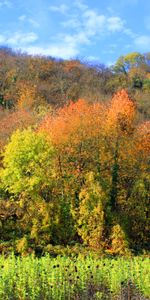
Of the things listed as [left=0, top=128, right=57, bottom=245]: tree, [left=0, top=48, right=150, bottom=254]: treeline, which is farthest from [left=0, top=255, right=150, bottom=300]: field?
[left=0, top=128, right=57, bottom=245]: tree

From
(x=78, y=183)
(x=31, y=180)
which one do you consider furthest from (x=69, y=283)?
(x=78, y=183)

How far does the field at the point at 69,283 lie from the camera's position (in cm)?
822

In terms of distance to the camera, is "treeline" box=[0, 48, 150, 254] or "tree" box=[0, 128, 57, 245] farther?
"treeline" box=[0, 48, 150, 254]

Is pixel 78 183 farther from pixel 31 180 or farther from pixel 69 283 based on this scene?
pixel 69 283

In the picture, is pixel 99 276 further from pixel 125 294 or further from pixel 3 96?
pixel 3 96

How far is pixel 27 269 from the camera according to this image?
9.16 metres

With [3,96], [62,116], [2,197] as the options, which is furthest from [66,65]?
[2,197]

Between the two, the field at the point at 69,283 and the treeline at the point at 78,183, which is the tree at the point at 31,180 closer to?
the treeline at the point at 78,183

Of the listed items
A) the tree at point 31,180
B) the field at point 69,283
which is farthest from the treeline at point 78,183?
the field at point 69,283

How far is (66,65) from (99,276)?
70.3 meters

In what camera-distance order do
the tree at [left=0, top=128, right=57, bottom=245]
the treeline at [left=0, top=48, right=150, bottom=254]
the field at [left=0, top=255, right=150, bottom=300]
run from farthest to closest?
1. the treeline at [left=0, top=48, right=150, bottom=254]
2. the tree at [left=0, top=128, right=57, bottom=245]
3. the field at [left=0, top=255, right=150, bottom=300]

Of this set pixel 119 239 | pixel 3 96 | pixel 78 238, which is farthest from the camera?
pixel 3 96

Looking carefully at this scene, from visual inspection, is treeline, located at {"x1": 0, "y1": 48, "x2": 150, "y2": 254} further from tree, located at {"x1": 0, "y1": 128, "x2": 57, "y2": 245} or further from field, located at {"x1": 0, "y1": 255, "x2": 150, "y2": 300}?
field, located at {"x1": 0, "y1": 255, "x2": 150, "y2": 300}

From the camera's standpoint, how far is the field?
27.0ft
